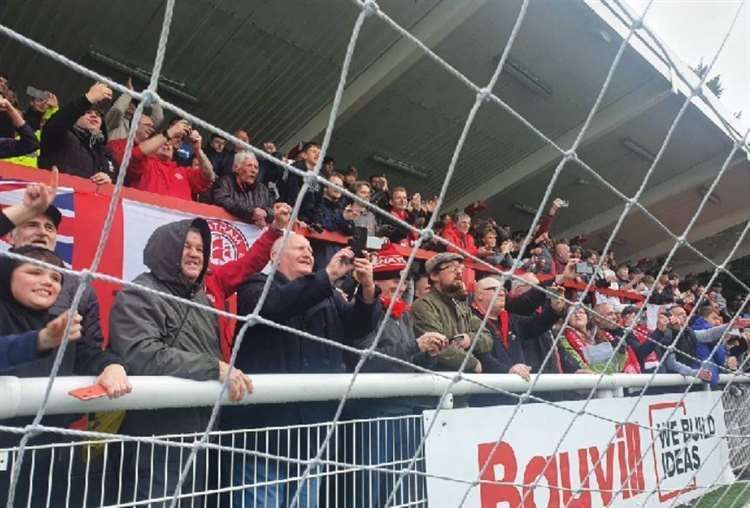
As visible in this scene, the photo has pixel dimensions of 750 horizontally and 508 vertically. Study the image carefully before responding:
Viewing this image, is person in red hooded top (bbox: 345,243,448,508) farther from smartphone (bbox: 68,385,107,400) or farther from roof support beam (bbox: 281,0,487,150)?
roof support beam (bbox: 281,0,487,150)

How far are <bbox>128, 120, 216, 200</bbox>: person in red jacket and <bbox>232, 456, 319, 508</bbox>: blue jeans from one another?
2.14 m

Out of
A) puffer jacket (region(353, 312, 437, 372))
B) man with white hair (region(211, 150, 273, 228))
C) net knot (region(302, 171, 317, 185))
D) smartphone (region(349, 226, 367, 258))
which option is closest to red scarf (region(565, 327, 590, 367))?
puffer jacket (region(353, 312, 437, 372))

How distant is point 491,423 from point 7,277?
1.44 metres

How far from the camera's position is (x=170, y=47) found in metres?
5.87

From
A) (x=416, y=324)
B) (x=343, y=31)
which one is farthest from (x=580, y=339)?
(x=343, y=31)

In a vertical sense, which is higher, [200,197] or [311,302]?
[200,197]

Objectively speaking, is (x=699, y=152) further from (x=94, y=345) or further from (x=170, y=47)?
(x=94, y=345)

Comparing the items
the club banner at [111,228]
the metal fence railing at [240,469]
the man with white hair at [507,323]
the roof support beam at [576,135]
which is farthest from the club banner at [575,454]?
the roof support beam at [576,135]

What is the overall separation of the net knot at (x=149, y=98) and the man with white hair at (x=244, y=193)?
2.35 m

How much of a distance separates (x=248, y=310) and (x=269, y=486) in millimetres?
818

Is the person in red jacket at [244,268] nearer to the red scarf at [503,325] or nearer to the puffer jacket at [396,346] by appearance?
the puffer jacket at [396,346]

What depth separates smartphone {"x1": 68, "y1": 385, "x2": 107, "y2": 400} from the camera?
1120mm

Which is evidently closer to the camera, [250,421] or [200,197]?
[250,421]

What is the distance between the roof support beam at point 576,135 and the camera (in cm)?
767
